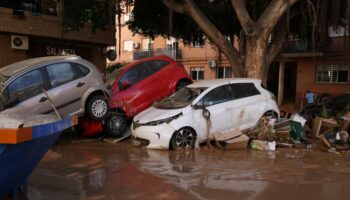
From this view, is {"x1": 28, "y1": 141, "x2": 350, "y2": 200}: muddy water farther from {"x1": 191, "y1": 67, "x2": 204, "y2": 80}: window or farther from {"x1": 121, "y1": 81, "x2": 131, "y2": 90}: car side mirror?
{"x1": 191, "y1": 67, "x2": 204, "y2": 80}: window

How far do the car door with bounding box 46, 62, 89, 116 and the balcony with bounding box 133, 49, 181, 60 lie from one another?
28.4 metres

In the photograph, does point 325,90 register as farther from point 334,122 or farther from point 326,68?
point 334,122

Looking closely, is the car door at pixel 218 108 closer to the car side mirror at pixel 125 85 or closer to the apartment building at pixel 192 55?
the car side mirror at pixel 125 85

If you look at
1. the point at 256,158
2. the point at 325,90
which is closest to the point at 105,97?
the point at 256,158

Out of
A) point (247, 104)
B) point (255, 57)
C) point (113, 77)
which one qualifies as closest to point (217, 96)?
point (247, 104)

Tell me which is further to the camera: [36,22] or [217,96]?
[36,22]

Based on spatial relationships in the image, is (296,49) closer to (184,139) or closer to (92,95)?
(184,139)

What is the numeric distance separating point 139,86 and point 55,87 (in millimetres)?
2795

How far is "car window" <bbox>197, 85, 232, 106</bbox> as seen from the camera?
37.7 feet

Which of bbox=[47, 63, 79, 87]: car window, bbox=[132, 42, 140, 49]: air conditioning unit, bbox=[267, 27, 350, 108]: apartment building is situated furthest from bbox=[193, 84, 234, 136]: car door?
bbox=[132, 42, 140, 49]: air conditioning unit

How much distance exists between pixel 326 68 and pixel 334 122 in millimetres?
18859

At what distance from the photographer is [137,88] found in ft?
42.5

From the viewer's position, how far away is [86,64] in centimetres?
1165

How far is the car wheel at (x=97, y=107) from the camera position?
38.2 feet
